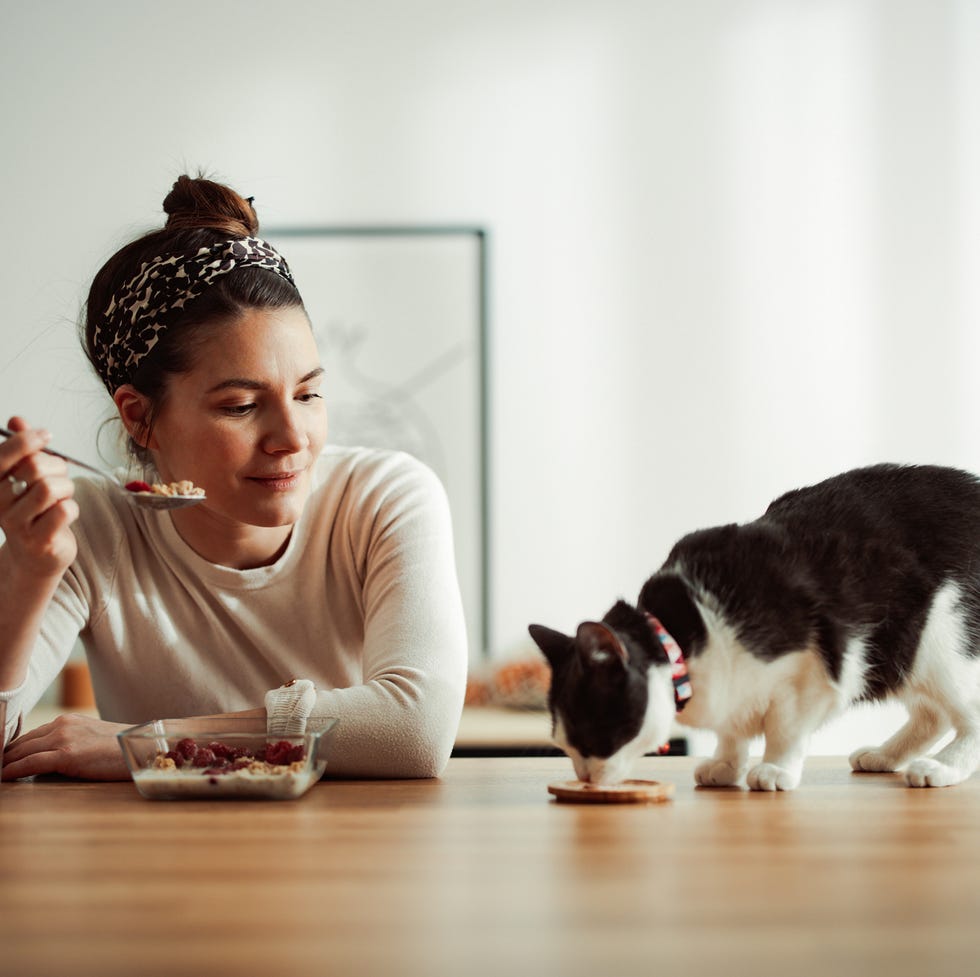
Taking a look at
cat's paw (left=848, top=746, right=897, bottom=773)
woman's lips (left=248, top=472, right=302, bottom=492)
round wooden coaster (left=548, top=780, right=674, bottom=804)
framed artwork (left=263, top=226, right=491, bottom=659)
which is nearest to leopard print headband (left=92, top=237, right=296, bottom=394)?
woman's lips (left=248, top=472, right=302, bottom=492)

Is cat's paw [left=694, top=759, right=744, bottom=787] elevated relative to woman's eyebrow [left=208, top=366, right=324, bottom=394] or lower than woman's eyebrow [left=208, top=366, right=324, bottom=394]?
lower

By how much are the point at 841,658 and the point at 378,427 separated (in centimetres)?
A: 223

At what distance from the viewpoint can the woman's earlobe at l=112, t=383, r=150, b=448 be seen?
1.51 m

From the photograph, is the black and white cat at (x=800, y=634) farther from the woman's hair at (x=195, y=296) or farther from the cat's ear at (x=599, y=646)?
the woman's hair at (x=195, y=296)

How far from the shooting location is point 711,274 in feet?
10.5

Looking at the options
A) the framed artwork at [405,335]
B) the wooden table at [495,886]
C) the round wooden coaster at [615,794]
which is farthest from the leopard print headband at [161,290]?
the framed artwork at [405,335]

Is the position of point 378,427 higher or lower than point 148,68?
lower

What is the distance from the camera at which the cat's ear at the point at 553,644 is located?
3.57 ft

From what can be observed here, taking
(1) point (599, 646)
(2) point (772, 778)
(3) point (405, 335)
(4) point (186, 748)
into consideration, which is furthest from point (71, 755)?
(3) point (405, 335)

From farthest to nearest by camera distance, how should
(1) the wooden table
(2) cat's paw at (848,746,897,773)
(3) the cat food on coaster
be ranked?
(3) the cat food on coaster → (2) cat's paw at (848,746,897,773) → (1) the wooden table

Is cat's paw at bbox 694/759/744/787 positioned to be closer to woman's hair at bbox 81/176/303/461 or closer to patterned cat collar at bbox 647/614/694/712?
Result: patterned cat collar at bbox 647/614/694/712

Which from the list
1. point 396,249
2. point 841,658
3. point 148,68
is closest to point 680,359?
point 396,249

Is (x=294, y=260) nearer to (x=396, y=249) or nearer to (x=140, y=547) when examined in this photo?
(x=396, y=249)

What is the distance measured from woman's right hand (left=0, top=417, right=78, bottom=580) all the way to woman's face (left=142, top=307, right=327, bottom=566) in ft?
0.69
